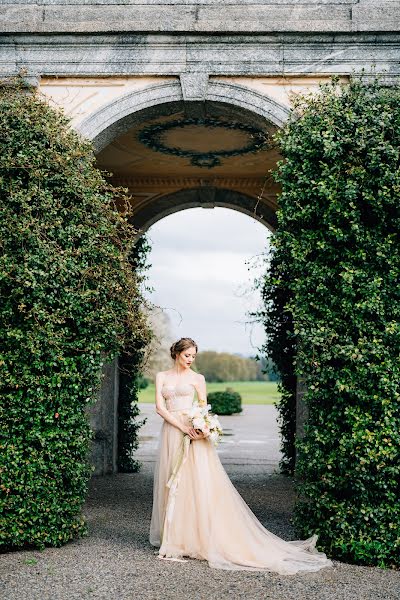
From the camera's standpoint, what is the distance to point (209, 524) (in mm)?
6188

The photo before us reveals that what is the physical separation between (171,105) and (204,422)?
341 centimetres

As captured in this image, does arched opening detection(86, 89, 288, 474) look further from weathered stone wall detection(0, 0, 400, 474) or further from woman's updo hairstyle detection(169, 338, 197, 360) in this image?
woman's updo hairstyle detection(169, 338, 197, 360)

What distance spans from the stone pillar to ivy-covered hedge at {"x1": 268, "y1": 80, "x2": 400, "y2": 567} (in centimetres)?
515

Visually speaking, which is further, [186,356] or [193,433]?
[186,356]

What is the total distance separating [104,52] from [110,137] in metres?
0.87

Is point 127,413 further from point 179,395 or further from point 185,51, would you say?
point 185,51

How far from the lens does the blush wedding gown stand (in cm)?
601

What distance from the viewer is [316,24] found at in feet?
24.6

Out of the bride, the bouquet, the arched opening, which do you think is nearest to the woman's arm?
the bride

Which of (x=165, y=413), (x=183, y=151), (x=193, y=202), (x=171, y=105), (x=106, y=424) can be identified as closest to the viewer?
(x=165, y=413)

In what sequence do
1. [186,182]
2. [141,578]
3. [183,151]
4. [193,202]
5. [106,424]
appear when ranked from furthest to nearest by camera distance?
[193,202] → [186,182] → [106,424] → [183,151] → [141,578]

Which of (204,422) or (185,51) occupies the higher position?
(185,51)

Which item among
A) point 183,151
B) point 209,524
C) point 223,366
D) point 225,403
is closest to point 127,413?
point 183,151

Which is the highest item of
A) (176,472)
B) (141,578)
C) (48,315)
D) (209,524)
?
(48,315)
